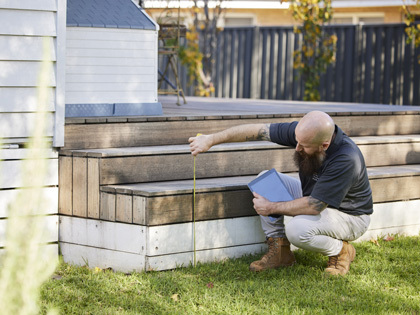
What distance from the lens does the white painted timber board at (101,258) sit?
4.04 m

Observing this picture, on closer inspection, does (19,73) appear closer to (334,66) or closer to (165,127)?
(165,127)

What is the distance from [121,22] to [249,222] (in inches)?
72.6

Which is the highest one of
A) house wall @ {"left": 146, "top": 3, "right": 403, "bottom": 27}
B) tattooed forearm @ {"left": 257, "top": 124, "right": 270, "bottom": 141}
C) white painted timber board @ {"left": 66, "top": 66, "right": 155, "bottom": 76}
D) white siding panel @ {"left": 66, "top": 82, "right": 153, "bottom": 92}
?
house wall @ {"left": 146, "top": 3, "right": 403, "bottom": 27}

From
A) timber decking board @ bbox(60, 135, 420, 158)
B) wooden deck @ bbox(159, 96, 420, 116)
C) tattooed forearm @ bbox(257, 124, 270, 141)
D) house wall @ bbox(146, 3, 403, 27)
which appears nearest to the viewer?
tattooed forearm @ bbox(257, 124, 270, 141)

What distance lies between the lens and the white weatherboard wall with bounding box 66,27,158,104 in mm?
5012

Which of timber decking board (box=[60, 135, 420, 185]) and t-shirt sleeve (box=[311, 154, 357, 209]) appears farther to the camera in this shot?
timber decking board (box=[60, 135, 420, 185])

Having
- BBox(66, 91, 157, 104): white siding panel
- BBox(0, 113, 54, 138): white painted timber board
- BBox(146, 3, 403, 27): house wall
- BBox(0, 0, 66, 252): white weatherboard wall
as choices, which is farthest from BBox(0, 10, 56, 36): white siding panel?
BBox(146, 3, 403, 27): house wall

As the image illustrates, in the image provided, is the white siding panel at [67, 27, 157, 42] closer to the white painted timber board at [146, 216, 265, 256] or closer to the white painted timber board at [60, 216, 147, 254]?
the white painted timber board at [60, 216, 147, 254]

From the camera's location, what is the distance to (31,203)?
1622 mm

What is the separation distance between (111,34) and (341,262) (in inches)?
93.0

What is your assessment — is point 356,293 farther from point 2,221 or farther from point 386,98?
point 386,98

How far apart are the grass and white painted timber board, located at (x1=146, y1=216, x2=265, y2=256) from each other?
0.39 feet

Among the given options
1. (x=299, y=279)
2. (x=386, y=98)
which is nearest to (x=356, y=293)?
(x=299, y=279)

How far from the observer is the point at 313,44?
10930 millimetres
